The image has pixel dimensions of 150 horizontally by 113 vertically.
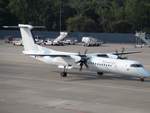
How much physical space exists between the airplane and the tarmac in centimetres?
97

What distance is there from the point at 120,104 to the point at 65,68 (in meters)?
16.4

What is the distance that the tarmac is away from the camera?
A: 92.0ft

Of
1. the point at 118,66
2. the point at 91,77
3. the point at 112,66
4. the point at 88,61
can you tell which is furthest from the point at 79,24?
the point at 118,66

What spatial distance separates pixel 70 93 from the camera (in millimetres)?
33812

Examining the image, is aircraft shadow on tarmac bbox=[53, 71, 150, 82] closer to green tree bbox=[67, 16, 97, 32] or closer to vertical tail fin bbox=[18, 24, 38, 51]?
vertical tail fin bbox=[18, 24, 38, 51]

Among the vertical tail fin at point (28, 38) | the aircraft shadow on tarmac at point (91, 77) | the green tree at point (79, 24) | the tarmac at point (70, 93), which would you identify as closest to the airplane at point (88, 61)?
the vertical tail fin at point (28, 38)

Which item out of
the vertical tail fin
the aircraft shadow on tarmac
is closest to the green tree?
the vertical tail fin

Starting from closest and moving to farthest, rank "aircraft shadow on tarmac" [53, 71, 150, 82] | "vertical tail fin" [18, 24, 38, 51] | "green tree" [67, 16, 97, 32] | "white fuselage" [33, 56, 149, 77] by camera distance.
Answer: "white fuselage" [33, 56, 149, 77], "aircraft shadow on tarmac" [53, 71, 150, 82], "vertical tail fin" [18, 24, 38, 51], "green tree" [67, 16, 97, 32]

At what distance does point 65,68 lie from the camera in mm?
45125

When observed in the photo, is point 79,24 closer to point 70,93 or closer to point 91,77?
point 91,77

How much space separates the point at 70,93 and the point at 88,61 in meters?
10.2

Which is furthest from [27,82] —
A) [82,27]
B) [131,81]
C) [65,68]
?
[82,27]

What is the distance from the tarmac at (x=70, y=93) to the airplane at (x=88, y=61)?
0.97 metres

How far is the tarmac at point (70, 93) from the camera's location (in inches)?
1104
